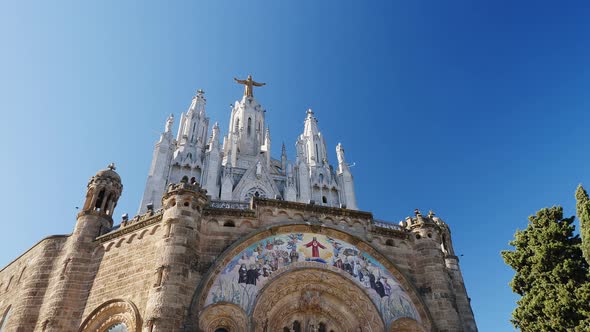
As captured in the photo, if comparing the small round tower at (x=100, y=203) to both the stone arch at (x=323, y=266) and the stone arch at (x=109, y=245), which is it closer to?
the stone arch at (x=109, y=245)

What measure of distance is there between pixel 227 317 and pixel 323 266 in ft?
14.8

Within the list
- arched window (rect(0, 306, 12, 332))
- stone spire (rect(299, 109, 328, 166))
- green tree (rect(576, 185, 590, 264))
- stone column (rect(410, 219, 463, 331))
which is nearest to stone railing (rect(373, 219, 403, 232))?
stone column (rect(410, 219, 463, 331))

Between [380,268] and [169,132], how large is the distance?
105 feet

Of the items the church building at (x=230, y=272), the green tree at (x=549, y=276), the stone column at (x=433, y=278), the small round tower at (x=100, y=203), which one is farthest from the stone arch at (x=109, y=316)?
the green tree at (x=549, y=276)

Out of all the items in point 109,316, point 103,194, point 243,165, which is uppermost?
point 243,165

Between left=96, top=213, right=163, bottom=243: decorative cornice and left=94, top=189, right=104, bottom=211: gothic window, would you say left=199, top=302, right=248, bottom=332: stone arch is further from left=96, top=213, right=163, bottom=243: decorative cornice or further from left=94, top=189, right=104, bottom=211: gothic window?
left=94, top=189, right=104, bottom=211: gothic window

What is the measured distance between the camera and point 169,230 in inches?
661

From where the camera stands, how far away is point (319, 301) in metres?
17.6

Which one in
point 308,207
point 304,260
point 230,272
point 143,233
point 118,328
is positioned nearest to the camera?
point 118,328

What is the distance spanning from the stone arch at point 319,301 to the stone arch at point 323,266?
0.47 metres

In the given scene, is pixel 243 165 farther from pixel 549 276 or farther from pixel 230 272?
pixel 549 276

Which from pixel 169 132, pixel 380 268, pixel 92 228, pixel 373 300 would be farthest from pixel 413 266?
pixel 169 132

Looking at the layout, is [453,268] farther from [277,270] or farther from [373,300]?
[277,270]

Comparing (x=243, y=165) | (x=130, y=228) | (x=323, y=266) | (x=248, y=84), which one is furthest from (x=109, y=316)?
(x=248, y=84)
